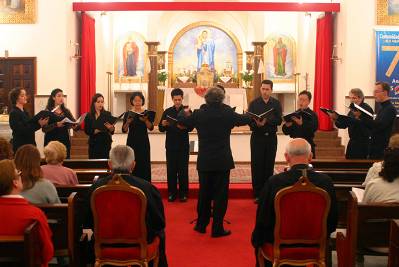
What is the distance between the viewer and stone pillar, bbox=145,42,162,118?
1600 cm

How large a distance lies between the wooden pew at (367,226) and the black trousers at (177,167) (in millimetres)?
4021

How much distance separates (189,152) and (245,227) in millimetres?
1738

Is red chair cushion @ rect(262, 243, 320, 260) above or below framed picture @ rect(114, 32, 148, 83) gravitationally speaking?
below

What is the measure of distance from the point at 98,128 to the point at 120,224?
3.71 m

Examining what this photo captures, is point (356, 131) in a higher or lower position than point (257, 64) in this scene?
lower

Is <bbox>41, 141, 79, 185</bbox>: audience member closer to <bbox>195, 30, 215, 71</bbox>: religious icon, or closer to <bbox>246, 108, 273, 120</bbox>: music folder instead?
<bbox>246, 108, 273, 120</bbox>: music folder

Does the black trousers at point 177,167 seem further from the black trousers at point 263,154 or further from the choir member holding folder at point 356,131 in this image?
the choir member holding folder at point 356,131

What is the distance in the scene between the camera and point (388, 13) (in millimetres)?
11625

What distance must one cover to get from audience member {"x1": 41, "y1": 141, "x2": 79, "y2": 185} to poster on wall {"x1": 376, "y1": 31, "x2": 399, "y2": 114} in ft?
27.1

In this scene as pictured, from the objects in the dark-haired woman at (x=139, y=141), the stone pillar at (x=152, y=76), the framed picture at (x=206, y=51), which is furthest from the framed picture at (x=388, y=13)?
the framed picture at (x=206, y=51)

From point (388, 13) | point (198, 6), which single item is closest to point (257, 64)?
point (198, 6)

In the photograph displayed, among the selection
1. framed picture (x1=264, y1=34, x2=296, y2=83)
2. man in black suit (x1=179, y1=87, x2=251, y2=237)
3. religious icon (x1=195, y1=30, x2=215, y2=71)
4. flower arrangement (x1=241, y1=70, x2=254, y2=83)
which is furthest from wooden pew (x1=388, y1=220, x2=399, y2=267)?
religious icon (x1=195, y1=30, x2=215, y2=71)

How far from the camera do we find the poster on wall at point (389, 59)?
11570 mm

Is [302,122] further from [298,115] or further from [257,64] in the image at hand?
[257,64]
